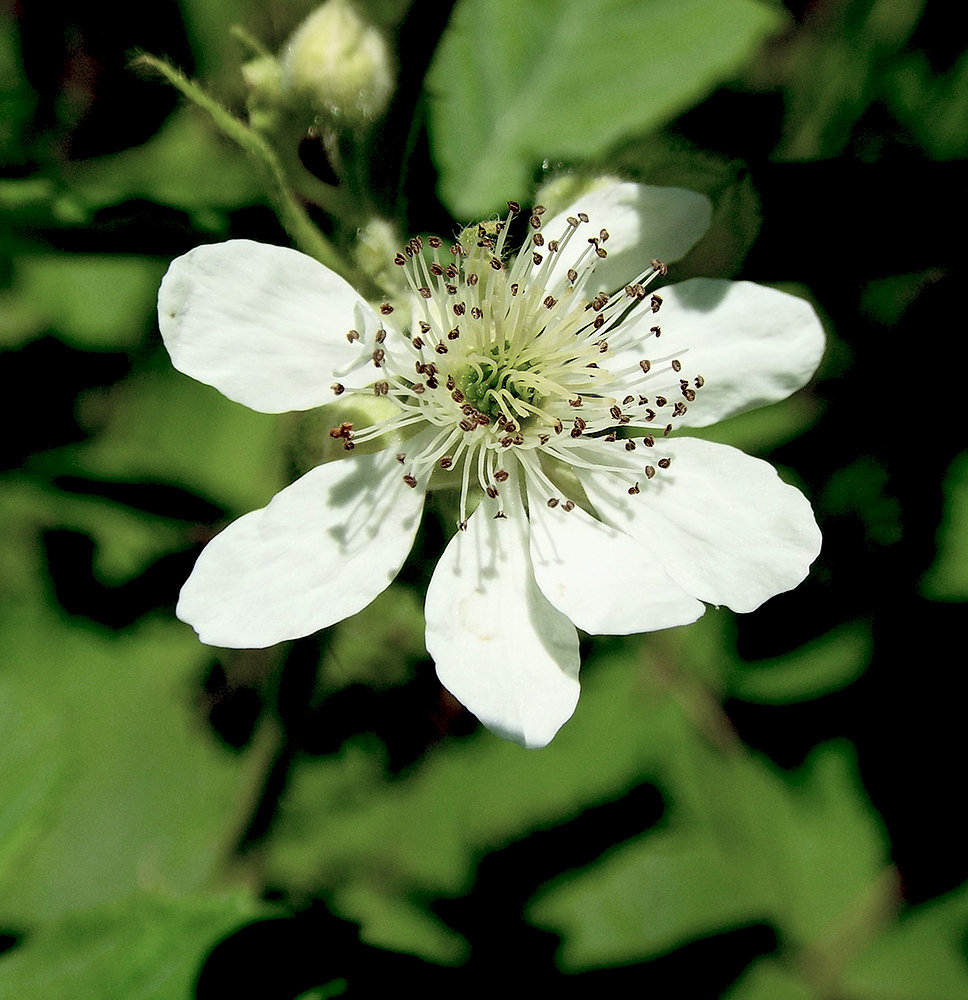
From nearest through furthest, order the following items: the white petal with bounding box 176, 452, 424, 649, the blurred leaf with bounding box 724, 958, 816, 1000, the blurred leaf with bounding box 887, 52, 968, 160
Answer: the white petal with bounding box 176, 452, 424, 649, the blurred leaf with bounding box 887, 52, 968, 160, the blurred leaf with bounding box 724, 958, 816, 1000

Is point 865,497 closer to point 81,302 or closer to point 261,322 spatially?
point 261,322

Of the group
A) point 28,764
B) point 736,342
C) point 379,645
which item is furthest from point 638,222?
point 28,764

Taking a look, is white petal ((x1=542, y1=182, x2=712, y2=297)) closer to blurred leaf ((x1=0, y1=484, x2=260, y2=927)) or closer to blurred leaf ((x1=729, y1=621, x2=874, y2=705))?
blurred leaf ((x1=729, y1=621, x2=874, y2=705))

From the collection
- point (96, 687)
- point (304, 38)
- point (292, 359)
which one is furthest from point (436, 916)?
point (304, 38)

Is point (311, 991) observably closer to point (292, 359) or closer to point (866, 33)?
point (292, 359)

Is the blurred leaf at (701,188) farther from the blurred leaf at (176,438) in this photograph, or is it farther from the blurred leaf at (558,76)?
the blurred leaf at (176,438)

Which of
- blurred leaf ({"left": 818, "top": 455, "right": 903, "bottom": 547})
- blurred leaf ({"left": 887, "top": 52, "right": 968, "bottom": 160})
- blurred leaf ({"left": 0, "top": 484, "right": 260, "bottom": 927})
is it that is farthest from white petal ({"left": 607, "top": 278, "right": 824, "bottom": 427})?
blurred leaf ({"left": 0, "top": 484, "right": 260, "bottom": 927})
